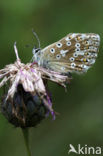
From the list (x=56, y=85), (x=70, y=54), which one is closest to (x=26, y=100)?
(x=70, y=54)

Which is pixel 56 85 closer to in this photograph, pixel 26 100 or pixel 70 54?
pixel 70 54

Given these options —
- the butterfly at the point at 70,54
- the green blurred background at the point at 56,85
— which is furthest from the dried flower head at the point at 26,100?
the green blurred background at the point at 56,85

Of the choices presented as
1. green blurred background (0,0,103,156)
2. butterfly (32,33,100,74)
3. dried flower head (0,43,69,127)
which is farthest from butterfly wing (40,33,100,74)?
green blurred background (0,0,103,156)

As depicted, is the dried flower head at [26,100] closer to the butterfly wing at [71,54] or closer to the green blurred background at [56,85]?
the butterfly wing at [71,54]

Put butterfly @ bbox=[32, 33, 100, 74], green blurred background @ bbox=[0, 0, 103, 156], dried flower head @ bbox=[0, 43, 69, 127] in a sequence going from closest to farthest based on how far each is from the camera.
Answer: dried flower head @ bbox=[0, 43, 69, 127]
butterfly @ bbox=[32, 33, 100, 74]
green blurred background @ bbox=[0, 0, 103, 156]

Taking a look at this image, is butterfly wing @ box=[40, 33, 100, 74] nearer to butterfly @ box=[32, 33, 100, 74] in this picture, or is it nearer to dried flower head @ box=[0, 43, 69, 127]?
butterfly @ box=[32, 33, 100, 74]

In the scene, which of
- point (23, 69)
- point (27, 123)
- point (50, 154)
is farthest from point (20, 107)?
point (50, 154)

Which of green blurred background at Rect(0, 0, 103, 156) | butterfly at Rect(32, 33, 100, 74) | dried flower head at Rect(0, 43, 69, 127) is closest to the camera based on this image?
dried flower head at Rect(0, 43, 69, 127)
